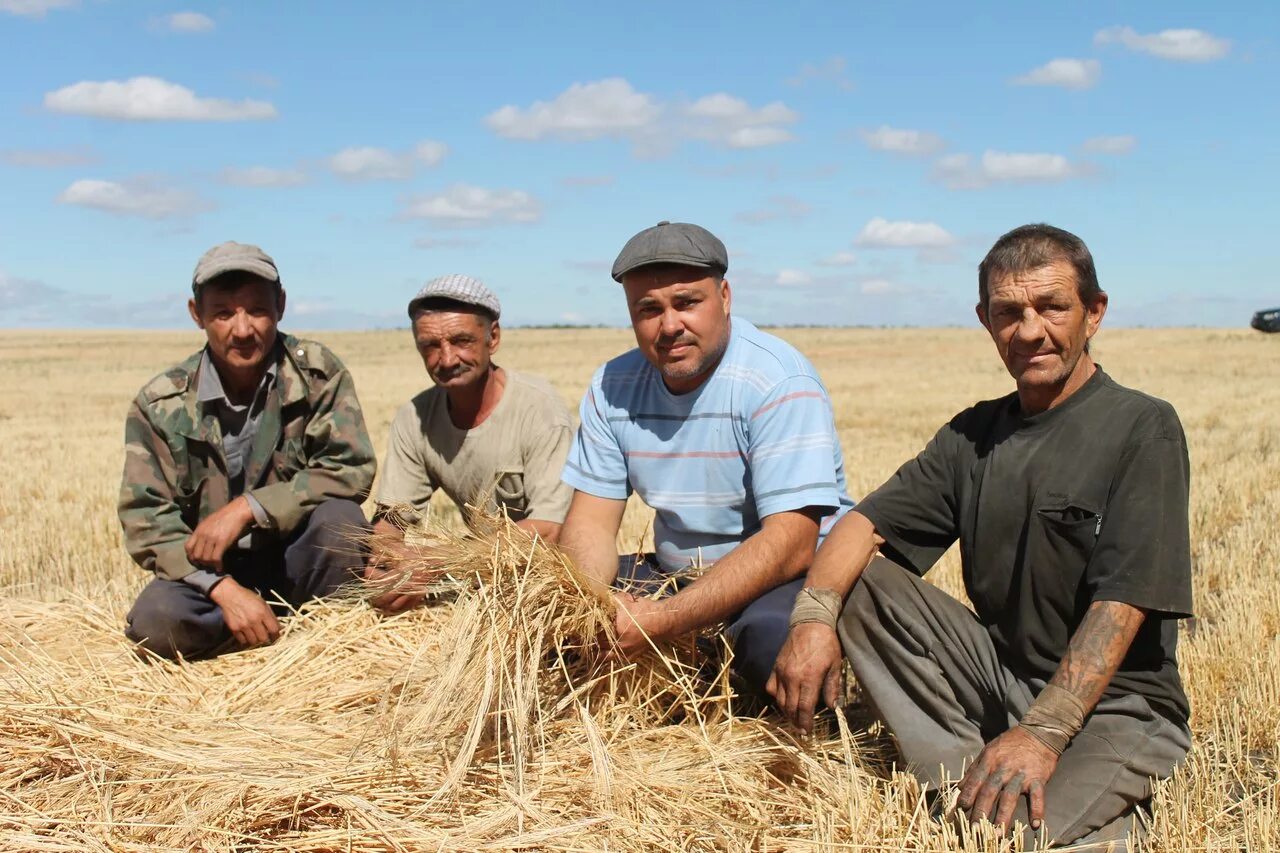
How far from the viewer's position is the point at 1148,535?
294 cm

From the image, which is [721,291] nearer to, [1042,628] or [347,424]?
[1042,628]

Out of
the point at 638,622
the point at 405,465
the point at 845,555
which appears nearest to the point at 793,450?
the point at 845,555

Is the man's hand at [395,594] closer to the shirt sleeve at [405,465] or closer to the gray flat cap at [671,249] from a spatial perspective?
the shirt sleeve at [405,465]

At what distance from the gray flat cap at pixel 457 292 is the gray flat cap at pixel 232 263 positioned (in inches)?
24.3

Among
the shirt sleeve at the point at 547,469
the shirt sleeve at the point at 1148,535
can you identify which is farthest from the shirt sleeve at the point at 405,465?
the shirt sleeve at the point at 1148,535

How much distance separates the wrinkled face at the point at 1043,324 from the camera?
3131 mm

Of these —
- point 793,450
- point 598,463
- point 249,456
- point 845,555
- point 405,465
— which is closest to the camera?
point 845,555

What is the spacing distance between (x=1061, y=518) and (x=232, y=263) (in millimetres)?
3330

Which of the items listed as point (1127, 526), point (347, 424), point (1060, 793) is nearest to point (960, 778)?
point (1060, 793)

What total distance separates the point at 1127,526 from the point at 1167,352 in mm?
29967

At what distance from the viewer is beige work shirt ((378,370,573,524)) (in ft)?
16.0

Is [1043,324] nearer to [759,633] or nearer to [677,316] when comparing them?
[677,316]

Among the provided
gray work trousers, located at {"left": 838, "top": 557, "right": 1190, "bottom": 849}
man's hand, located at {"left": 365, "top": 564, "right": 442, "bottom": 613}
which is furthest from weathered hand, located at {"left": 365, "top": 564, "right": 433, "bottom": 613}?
gray work trousers, located at {"left": 838, "top": 557, "right": 1190, "bottom": 849}

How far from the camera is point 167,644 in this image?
14.9ft
